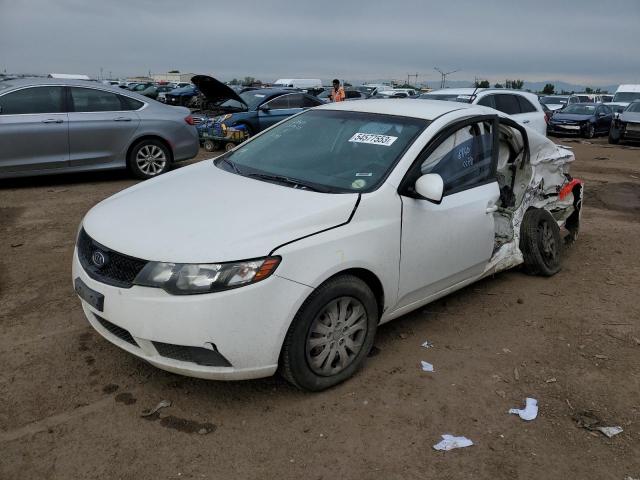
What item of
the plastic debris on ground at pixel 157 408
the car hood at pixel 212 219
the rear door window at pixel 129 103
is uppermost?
the rear door window at pixel 129 103

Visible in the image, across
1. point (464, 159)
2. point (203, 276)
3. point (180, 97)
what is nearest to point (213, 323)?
point (203, 276)

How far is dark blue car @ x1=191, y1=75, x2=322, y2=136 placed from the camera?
40.4ft

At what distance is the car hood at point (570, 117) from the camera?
66.5 ft

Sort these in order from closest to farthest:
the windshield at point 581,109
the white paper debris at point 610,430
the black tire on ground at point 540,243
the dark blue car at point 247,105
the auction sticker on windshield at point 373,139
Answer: the white paper debris at point 610,430 → the auction sticker on windshield at point 373,139 → the black tire on ground at point 540,243 → the dark blue car at point 247,105 → the windshield at point 581,109

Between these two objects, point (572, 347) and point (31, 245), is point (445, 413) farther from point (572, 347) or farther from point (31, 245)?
point (31, 245)

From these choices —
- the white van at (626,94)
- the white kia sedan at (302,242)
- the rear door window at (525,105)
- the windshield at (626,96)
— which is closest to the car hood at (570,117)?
the white van at (626,94)

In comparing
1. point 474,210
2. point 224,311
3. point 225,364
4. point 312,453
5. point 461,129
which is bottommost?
point 312,453

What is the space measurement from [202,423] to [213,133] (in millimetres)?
10343

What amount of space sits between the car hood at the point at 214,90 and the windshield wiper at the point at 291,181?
8745 millimetres

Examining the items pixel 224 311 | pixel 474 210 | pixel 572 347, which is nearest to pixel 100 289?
pixel 224 311

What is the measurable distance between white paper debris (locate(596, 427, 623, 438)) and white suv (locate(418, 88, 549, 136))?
8305 millimetres

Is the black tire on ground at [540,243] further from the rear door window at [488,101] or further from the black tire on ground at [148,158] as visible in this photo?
the black tire on ground at [148,158]

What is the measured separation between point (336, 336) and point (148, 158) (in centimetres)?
659

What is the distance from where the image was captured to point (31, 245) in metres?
5.57
